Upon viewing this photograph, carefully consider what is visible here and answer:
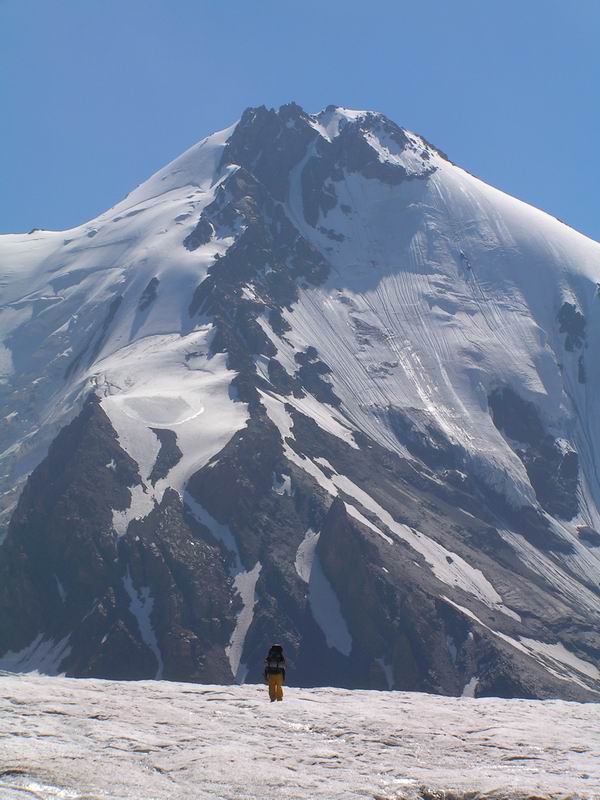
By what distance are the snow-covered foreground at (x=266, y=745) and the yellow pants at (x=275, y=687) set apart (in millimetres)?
348

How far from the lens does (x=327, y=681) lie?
417 feet

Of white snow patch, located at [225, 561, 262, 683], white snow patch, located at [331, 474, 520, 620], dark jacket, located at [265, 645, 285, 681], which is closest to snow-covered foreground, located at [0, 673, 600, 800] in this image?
dark jacket, located at [265, 645, 285, 681]

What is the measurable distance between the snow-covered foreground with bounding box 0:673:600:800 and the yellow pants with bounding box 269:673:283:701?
348mm

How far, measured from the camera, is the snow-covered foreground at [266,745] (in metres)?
19.2

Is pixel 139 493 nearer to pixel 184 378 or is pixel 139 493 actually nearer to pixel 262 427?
pixel 262 427

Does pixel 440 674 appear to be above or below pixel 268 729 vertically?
above

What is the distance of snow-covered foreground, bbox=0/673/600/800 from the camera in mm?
19250

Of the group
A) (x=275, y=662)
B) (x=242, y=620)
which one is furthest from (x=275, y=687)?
(x=242, y=620)

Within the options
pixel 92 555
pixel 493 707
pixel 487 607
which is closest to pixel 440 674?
pixel 487 607

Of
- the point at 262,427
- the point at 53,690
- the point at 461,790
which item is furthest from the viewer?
the point at 262,427

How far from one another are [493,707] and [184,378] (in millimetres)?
156645

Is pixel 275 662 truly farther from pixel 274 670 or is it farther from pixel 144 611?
pixel 144 611

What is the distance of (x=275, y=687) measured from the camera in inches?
1061

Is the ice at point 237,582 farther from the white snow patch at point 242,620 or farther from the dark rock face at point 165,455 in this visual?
the dark rock face at point 165,455
